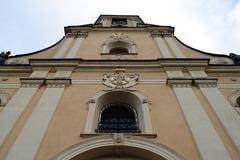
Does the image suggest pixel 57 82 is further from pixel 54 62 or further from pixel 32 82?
pixel 54 62

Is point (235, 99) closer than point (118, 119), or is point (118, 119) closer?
point (118, 119)

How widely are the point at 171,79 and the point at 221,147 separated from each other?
4313mm

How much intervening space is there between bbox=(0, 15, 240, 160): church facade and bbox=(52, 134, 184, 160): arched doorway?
0.03m

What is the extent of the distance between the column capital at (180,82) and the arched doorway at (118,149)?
3823 millimetres

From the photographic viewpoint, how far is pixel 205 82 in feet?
40.5

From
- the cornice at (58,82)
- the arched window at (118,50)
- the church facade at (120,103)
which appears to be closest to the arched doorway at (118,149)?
the church facade at (120,103)

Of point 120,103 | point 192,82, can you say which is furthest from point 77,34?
point 192,82

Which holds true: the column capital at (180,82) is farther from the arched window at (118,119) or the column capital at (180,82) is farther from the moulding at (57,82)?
the moulding at (57,82)

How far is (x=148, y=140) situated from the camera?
9.09 m

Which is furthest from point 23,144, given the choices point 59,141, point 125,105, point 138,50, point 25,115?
point 138,50

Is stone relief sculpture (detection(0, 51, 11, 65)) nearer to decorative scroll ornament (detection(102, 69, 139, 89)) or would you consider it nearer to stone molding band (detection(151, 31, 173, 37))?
decorative scroll ornament (detection(102, 69, 139, 89))

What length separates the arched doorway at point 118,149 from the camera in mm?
8703

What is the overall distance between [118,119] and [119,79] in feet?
7.47

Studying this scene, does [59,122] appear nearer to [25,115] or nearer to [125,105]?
[25,115]
